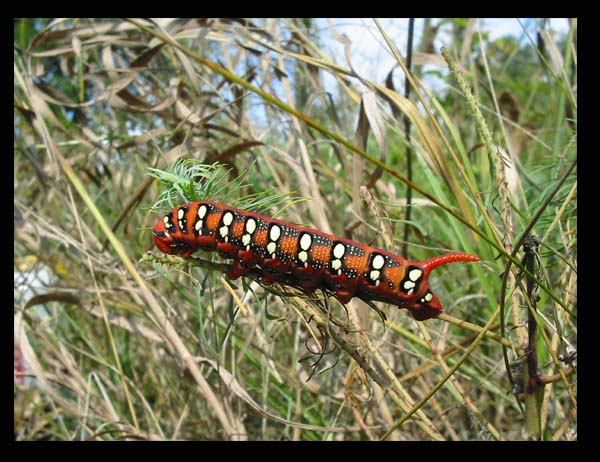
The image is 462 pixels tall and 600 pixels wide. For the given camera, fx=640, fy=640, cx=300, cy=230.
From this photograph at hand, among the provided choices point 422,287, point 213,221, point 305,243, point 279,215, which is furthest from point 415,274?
point 279,215

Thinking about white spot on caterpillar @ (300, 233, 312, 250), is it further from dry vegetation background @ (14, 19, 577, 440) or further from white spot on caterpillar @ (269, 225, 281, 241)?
dry vegetation background @ (14, 19, 577, 440)

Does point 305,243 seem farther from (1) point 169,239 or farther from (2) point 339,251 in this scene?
(1) point 169,239

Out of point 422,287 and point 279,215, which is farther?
point 279,215

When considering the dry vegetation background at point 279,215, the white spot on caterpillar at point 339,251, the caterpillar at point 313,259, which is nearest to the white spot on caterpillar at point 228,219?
the caterpillar at point 313,259

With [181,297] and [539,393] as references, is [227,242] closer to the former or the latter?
[539,393]

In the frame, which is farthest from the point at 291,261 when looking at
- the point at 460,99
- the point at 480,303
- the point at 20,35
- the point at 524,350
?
the point at 460,99

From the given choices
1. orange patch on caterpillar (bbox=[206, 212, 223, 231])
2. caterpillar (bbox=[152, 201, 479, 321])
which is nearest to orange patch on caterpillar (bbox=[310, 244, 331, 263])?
caterpillar (bbox=[152, 201, 479, 321])

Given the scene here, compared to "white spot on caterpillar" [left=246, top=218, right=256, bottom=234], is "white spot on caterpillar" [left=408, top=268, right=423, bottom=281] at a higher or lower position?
lower
